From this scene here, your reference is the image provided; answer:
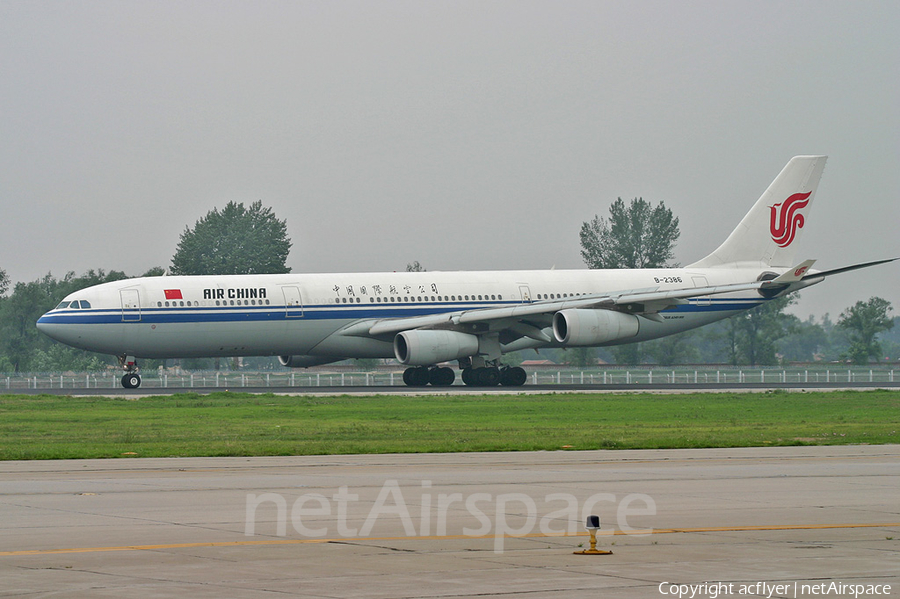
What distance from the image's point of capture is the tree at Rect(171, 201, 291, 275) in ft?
363

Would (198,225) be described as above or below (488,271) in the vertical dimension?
above

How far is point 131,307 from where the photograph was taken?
46844mm

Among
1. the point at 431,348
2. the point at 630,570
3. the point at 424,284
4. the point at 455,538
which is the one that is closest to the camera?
the point at 630,570

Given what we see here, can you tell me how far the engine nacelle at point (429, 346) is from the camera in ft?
154

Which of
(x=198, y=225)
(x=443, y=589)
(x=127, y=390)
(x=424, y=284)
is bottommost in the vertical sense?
(x=443, y=589)

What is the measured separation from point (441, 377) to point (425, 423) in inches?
831

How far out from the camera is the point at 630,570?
35.6ft

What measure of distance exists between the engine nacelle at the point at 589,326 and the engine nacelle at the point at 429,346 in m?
3.75

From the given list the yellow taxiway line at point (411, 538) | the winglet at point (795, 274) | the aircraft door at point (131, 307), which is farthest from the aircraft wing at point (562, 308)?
the yellow taxiway line at point (411, 538)

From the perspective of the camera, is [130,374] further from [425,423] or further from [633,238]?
[633,238]

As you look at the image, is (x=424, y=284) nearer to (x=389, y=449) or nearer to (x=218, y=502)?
(x=389, y=449)

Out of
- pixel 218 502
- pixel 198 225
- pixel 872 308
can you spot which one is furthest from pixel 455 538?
pixel 198 225

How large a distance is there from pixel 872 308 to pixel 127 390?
76.5m

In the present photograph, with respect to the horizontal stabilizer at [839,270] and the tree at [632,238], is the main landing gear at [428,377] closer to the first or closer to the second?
the horizontal stabilizer at [839,270]
